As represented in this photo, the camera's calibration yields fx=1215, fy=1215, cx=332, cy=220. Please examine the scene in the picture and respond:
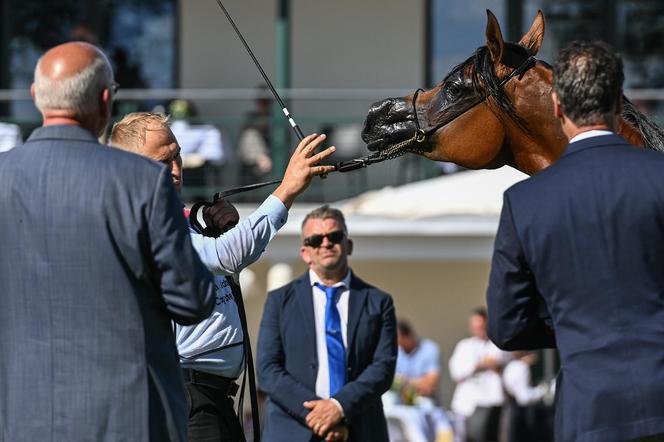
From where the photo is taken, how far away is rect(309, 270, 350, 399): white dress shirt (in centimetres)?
629

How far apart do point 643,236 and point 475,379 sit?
27.1 ft

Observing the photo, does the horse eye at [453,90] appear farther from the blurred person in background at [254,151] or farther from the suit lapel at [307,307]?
the blurred person in background at [254,151]

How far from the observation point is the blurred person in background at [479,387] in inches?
436

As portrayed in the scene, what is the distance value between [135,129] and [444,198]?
8.07 meters

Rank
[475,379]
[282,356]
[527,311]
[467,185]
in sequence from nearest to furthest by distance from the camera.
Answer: [527,311] < [282,356] < [475,379] < [467,185]

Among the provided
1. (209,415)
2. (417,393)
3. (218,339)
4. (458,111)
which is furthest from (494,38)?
(417,393)

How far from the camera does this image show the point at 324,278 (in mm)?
6477

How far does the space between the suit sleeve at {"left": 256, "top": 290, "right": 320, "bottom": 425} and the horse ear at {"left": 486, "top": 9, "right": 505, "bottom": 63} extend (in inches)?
86.9

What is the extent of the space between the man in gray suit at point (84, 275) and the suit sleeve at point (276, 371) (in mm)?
2901

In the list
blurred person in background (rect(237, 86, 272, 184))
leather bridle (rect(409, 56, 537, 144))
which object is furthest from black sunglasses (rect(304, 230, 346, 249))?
blurred person in background (rect(237, 86, 272, 184))

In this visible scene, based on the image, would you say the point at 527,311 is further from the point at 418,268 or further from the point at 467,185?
the point at 418,268

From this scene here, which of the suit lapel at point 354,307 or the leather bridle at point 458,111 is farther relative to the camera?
the suit lapel at point 354,307

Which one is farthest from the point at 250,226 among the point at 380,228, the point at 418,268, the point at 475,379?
the point at 418,268

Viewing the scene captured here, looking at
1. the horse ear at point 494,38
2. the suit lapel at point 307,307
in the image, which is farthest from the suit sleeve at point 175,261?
the suit lapel at point 307,307
